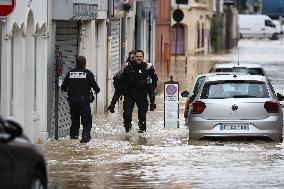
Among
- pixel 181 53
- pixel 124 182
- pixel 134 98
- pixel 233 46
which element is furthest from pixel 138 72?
pixel 233 46

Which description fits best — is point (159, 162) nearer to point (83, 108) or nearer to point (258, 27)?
point (83, 108)

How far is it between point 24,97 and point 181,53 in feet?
195

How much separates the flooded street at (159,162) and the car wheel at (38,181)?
343cm

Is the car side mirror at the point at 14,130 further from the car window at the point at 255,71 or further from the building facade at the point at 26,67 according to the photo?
the car window at the point at 255,71

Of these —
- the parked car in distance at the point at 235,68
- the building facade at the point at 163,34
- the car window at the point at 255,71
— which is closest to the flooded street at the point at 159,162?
the parked car in distance at the point at 235,68

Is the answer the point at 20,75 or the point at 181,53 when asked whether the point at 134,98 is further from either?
the point at 181,53

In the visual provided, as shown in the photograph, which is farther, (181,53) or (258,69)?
(181,53)

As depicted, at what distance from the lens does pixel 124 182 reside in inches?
677

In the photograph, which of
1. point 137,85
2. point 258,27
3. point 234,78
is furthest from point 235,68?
point 258,27

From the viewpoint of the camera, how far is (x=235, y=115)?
23.4m

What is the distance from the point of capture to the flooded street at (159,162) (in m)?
17.1

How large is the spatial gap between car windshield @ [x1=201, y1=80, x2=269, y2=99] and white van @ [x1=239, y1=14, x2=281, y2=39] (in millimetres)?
100083

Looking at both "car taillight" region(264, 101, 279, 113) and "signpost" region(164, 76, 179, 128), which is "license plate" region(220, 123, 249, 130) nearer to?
"car taillight" region(264, 101, 279, 113)

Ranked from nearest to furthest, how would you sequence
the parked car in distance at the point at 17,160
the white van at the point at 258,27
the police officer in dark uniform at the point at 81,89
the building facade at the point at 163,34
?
the parked car in distance at the point at 17,160, the police officer in dark uniform at the point at 81,89, the building facade at the point at 163,34, the white van at the point at 258,27
